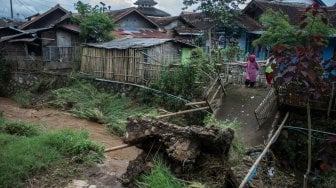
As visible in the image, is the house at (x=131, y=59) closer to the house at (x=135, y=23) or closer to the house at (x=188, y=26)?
the house at (x=188, y=26)

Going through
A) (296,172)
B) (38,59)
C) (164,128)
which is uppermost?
(38,59)

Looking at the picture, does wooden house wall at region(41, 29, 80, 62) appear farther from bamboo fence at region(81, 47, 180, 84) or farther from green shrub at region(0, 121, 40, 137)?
green shrub at region(0, 121, 40, 137)

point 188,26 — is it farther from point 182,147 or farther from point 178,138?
point 182,147

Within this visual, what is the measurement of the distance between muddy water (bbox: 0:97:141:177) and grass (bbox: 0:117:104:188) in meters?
0.66

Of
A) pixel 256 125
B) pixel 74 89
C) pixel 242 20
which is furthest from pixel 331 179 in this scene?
pixel 242 20

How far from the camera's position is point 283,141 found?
7297mm

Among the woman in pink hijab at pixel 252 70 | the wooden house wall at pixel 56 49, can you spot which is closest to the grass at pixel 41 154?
the woman in pink hijab at pixel 252 70

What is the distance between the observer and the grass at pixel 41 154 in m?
5.82

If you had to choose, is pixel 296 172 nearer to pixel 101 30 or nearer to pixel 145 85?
pixel 145 85

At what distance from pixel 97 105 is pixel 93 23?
689 cm

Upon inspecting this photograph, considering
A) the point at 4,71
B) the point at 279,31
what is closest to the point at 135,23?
the point at 4,71

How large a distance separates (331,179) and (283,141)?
1324 mm

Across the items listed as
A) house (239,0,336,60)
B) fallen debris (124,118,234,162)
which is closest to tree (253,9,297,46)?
house (239,0,336,60)

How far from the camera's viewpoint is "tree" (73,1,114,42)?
17.5 m
